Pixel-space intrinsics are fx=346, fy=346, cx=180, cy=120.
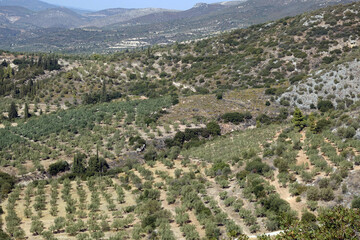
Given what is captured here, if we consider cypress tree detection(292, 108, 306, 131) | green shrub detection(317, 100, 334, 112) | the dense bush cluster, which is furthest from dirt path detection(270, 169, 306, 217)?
green shrub detection(317, 100, 334, 112)

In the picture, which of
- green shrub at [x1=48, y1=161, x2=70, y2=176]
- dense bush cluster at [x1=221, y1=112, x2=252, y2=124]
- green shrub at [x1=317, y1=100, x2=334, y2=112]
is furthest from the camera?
dense bush cluster at [x1=221, y1=112, x2=252, y2=124]

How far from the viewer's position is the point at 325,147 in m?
36.7

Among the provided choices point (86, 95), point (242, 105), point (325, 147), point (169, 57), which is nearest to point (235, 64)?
point (169, 57)

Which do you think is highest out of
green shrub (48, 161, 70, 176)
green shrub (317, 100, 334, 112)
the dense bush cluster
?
green shrub (317, 100, 334, 112)

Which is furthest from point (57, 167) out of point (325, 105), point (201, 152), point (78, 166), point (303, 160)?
point (325, 105)

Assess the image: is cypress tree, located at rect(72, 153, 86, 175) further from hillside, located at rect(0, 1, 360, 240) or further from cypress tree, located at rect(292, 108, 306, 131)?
cypress tree, located at rect(292, 108, 306, 131)

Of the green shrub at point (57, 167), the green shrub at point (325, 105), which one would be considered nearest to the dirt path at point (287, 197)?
the green shrub at point (57, 167)

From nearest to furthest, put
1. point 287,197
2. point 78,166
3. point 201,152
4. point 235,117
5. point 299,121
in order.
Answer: point 287,197, point 78,166, point 299,121, point 201,152, point 235,117

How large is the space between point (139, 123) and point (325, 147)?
3512cm

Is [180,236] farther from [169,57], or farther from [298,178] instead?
[169,57]

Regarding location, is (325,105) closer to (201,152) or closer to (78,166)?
(201,152)

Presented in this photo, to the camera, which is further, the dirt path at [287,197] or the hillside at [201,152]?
the dirt path at [287,197]

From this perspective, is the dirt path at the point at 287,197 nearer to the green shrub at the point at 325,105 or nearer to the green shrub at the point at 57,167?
the green shrub at the point at 57,167

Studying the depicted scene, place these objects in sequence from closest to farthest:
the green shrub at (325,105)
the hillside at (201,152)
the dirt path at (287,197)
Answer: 1. the hillside at (201,152)
2. the dirt path at (287,197)
3. the green shrub at (325,105)
